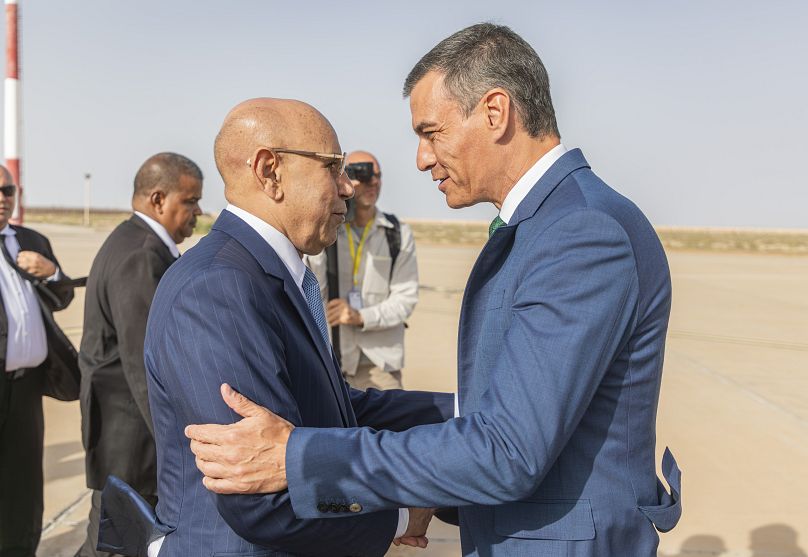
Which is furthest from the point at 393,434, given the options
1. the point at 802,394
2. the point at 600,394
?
the point at 802,394

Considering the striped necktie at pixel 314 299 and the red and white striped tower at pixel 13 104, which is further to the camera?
the red and white striped tower at pixel 13 104

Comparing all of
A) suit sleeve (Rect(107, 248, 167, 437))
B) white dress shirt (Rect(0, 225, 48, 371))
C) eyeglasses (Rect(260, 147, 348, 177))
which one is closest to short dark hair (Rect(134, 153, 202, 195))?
suit sleeve (Rect(107, 248, 167, 437))

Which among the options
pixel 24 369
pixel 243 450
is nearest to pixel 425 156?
pixel 243 450

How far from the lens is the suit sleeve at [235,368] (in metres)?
1.76

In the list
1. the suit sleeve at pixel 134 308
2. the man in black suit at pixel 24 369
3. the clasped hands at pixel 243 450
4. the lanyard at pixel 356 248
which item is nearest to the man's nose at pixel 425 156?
the clasped hands at pixel 243 450

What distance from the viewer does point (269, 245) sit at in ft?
6.70

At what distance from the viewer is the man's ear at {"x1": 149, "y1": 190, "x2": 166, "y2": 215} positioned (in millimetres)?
4211

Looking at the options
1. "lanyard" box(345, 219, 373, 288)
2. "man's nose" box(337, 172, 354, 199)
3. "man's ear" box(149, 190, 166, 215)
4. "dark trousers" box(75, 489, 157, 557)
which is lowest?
"dark trousers" box(75, 489, 157, 557)

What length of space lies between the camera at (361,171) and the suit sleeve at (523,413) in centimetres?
351

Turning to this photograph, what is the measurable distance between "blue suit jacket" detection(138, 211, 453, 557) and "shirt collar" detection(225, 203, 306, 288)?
4 centimetres

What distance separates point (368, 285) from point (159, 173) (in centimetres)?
163

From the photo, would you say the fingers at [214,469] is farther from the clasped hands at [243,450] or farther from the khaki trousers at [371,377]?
the khaki trousers at [371,377]

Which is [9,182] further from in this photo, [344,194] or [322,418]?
[322,418]

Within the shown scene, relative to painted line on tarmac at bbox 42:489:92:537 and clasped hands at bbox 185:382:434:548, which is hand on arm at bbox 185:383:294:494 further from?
painted line on tarmac at bbox 42:489:92:537
